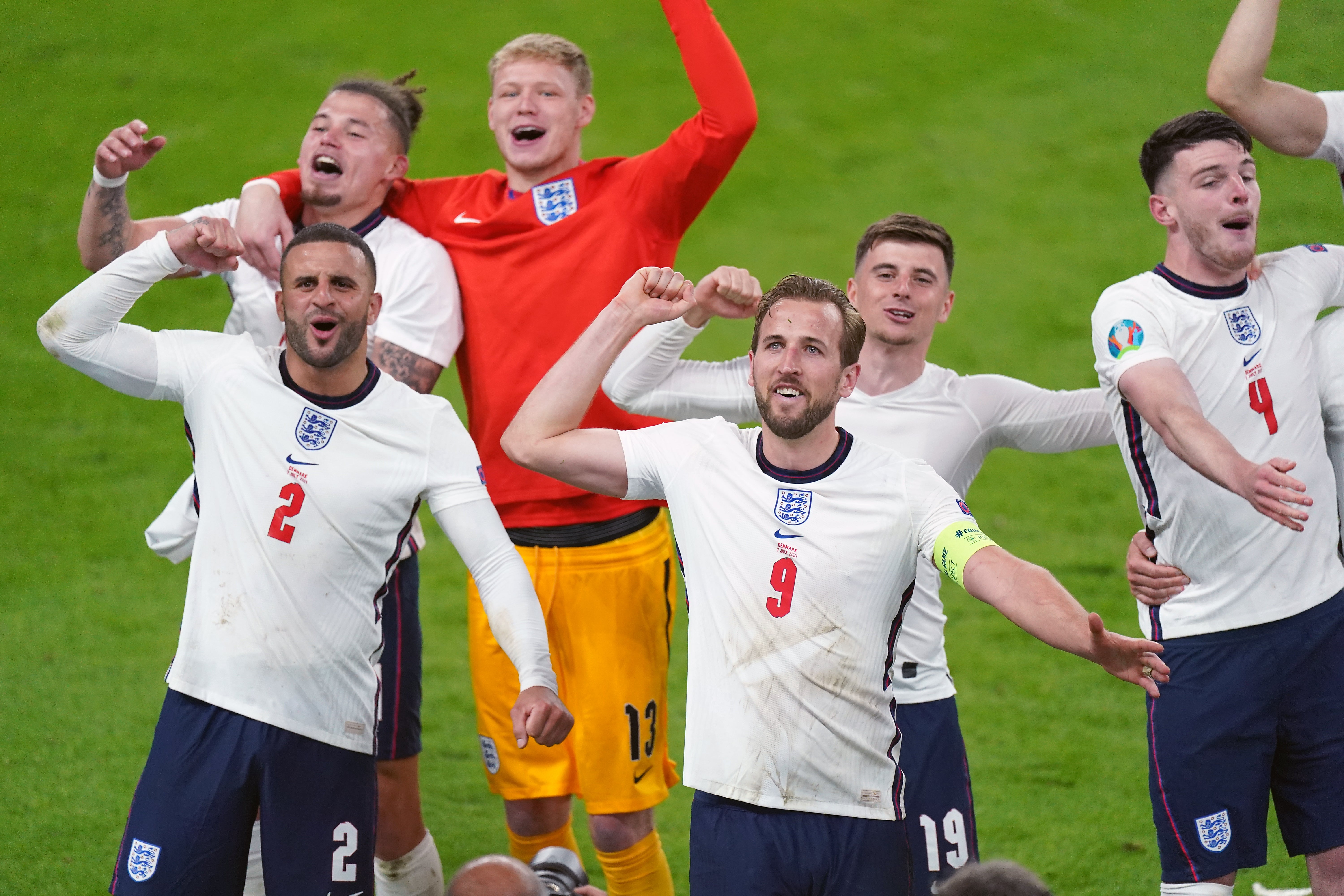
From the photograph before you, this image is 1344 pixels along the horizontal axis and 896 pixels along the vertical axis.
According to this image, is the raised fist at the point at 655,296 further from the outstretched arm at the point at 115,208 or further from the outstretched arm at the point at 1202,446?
the outstretched arm at the point at 115,208

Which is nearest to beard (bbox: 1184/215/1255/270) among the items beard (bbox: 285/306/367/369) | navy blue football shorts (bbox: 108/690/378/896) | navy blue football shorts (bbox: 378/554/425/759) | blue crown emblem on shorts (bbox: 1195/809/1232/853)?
blue crown emblem on shorts (bbox: 1195/809/1232/853)

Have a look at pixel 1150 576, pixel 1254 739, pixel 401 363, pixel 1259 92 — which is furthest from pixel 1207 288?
pixel 401 363

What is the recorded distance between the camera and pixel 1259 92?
171 inches

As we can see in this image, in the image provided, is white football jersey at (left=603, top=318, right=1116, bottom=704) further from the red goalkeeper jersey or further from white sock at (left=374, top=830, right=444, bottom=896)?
white sock at (left=374, top=830, right=444, bottom=896)

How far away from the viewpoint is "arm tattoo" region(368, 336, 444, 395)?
4848mm

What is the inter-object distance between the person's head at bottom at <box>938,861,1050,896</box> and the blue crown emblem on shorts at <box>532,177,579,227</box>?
3038mm

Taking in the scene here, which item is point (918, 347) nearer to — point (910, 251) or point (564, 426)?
point (910, 251)

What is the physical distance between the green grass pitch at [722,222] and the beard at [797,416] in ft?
12.2

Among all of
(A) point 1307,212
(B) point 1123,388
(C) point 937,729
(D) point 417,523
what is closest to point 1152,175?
(B) point 1123,388

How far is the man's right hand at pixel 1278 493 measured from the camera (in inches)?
136

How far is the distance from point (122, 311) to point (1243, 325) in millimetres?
3451

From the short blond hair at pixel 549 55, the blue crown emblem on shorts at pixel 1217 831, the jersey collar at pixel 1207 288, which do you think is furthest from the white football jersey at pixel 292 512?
the jersey collar at pixel 1207 288

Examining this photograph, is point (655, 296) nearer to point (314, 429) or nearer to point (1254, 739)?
point (314, 429)

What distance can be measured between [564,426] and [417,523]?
1206 millimetres
